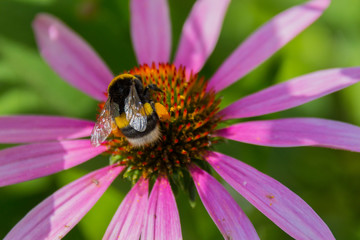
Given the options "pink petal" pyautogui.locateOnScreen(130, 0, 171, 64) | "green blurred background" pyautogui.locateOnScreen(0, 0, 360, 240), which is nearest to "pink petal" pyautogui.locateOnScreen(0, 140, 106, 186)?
"green blurred background" pyautogui.locateOnScreen(0, 0, 360, 240)

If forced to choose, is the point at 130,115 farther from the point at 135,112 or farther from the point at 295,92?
the point at 295,92

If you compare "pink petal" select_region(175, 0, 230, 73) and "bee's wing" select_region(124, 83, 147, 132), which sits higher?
"pink petal" select_region(175, 0, 230, 73)

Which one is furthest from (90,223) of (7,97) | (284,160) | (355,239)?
(355,239)

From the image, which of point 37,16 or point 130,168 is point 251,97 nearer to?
point 130,168

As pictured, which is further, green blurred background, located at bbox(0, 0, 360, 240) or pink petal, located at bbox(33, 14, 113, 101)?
pink petal, located at bbox(33, 14, 113, 101)

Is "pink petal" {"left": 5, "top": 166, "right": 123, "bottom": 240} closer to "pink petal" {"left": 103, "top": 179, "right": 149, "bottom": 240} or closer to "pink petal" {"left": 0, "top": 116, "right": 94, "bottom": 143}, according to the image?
"pink petal" {"left": 103, "top": 179, "right": 149, "bottom": 240}

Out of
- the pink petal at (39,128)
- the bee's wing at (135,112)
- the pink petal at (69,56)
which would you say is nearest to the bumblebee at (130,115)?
the bee's wing at (135,112)

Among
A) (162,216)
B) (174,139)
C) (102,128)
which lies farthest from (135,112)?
(162,216)
